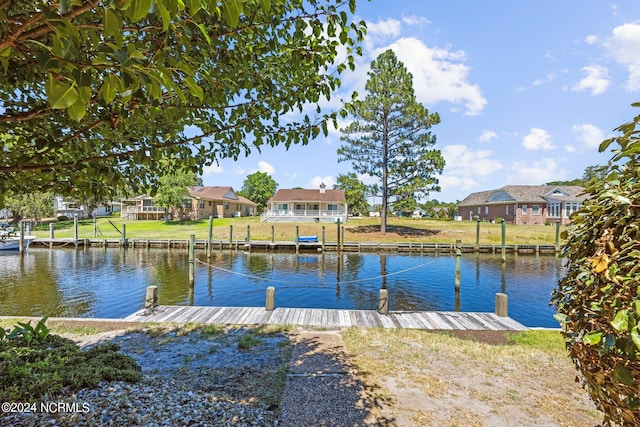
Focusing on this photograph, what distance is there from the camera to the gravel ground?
346 cm

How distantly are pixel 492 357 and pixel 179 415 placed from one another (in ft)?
18.0

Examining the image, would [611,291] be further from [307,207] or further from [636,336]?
[307,207]

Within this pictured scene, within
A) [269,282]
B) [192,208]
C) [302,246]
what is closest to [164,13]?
[269,282]

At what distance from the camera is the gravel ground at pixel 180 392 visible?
136 inches

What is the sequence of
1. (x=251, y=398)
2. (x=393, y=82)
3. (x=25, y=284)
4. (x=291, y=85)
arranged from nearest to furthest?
(x=291, y=85)
(x=251, y=398)
(x=25, y=284)
(x=393, y=82)

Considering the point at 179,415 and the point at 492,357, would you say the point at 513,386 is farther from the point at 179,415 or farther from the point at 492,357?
the point at 179,415

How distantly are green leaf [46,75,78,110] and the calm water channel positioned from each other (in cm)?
1077

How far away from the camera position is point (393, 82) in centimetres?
2858

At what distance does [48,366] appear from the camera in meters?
4.20

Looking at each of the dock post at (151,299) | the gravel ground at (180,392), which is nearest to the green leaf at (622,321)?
the gravel ground at (180,392)

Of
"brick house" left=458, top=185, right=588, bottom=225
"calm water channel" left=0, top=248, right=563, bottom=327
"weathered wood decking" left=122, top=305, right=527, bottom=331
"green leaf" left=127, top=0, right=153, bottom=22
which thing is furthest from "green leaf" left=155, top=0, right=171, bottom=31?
"brick house" left=458, top=185, right=588, bottom=225

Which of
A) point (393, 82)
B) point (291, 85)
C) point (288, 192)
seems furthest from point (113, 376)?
point (288, 192)

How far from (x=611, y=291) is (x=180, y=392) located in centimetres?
476

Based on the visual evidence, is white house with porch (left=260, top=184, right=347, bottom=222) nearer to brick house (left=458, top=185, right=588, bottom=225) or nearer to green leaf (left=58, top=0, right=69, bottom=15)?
brick house (left=458, top=185, right=588, bottom=225)
